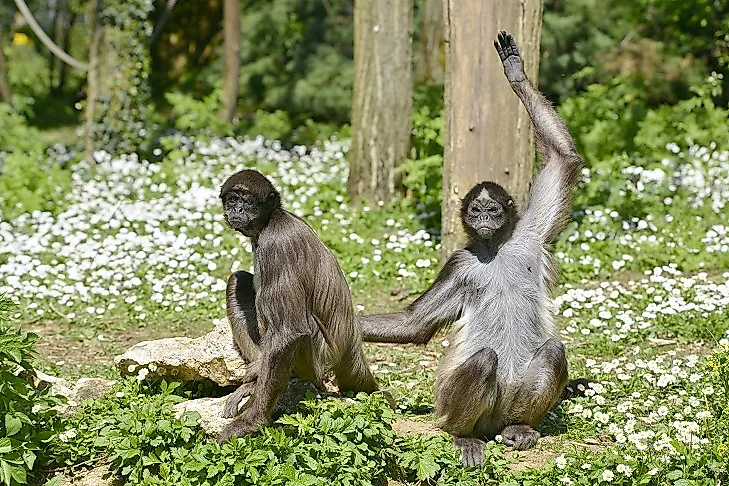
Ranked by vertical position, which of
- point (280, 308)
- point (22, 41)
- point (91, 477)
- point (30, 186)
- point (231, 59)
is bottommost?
point (91, 477)

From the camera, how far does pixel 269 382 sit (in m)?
6.09

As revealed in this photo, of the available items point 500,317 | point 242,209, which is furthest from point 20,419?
point 500,317

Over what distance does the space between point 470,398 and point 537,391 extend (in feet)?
1.66

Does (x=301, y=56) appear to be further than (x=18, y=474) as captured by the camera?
Yes

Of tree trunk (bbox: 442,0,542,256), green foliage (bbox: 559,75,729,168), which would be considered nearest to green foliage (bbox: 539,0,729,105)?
green foliage (bbox: 559,75,729,168)

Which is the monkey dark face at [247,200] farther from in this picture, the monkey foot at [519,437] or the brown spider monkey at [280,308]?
the monkey foot at [519,437]

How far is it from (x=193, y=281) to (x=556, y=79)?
39.2 feet

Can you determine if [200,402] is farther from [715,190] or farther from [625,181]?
[715,190]

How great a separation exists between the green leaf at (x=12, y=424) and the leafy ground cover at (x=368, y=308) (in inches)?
1.0

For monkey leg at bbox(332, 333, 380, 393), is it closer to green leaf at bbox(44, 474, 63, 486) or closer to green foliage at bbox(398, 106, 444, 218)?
green leaf at bbox(44, 474, 63, 486)

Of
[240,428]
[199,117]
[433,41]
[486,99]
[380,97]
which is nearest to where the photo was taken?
[240,428]

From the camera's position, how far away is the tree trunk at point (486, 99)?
935 cm

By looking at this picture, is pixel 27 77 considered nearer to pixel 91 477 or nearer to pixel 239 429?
pixel 91 477

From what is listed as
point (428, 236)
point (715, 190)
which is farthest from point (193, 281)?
point (715, 190)
